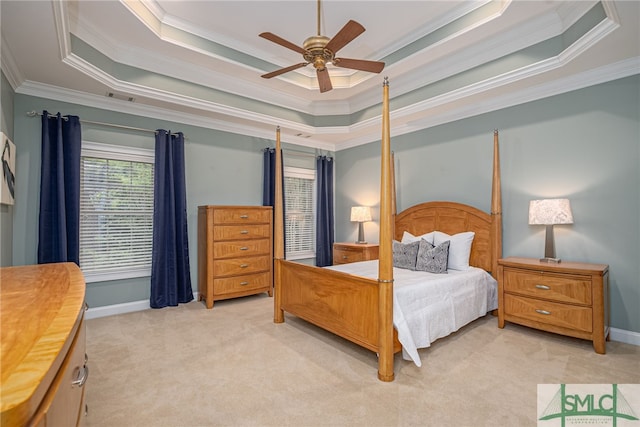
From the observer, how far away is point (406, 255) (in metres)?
3.88

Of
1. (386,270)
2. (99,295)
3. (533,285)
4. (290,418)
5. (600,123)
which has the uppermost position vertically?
(600,123)

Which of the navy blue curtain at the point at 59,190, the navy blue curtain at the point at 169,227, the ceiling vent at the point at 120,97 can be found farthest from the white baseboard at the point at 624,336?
the ceiling vent at the point at 120,97

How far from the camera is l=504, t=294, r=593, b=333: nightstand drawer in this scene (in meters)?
2.89

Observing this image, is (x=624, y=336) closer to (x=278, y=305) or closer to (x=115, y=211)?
(x=278, y=305)

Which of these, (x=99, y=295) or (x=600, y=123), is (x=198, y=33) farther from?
(x=600, y=123)

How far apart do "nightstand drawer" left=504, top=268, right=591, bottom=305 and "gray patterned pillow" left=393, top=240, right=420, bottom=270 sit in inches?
37.3

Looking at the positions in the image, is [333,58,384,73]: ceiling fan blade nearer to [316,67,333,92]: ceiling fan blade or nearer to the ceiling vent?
[316,67,333,92]: ceiling fan blade

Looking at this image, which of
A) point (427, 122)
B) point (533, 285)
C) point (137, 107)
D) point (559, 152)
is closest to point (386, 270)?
point (533, 285)

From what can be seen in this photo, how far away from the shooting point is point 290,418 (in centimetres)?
198

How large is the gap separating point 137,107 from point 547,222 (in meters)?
4.88

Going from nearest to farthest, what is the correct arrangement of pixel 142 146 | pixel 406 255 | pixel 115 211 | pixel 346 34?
pixel 346 34 → pixel 406 255 → pixel 115 211 → pixel 142 146

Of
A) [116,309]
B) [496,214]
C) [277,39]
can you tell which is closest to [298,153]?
[277,39]

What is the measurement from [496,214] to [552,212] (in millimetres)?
626

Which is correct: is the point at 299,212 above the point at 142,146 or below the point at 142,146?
below
